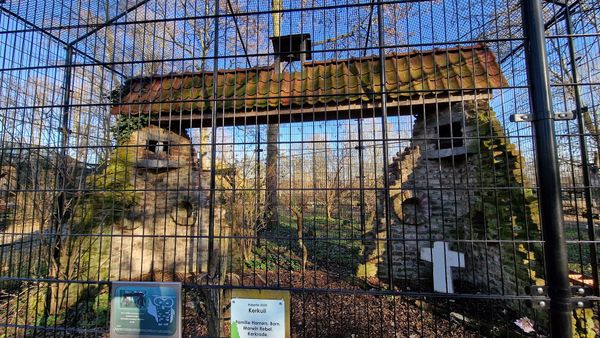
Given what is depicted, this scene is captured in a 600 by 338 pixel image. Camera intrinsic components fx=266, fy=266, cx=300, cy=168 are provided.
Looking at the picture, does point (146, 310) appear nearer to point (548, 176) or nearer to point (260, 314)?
point (260, 314)

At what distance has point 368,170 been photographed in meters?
6.99

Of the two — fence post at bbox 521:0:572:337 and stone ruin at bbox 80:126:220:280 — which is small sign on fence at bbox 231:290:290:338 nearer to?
fence post at bbox 521:0:572:337

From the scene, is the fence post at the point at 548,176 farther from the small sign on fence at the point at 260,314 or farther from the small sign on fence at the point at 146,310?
the small sign on fence at the point at 146,310

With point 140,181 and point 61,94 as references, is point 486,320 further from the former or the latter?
point 61,94

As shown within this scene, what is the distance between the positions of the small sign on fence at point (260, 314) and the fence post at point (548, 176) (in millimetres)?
1882

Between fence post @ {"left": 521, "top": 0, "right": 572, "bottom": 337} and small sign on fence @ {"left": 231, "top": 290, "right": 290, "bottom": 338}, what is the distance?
1.88 meters

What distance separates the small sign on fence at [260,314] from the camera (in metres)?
2.05

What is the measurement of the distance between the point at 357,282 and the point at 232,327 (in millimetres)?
4177

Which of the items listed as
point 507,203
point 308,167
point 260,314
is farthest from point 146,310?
point 507,203

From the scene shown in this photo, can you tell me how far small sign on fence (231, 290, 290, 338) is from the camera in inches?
80.8

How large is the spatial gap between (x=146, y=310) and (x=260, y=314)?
93 cm

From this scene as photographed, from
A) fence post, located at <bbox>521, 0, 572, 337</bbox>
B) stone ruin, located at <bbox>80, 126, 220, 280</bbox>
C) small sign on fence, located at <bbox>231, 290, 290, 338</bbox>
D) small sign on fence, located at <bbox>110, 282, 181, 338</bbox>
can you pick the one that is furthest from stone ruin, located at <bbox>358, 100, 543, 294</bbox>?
stone ruin, located at <bbox>80, 126, 220, 280</bbox>

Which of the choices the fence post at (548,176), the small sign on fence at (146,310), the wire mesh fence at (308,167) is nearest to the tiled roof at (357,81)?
the wire mesh fence at (308,167)

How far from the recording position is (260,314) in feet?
6.86
